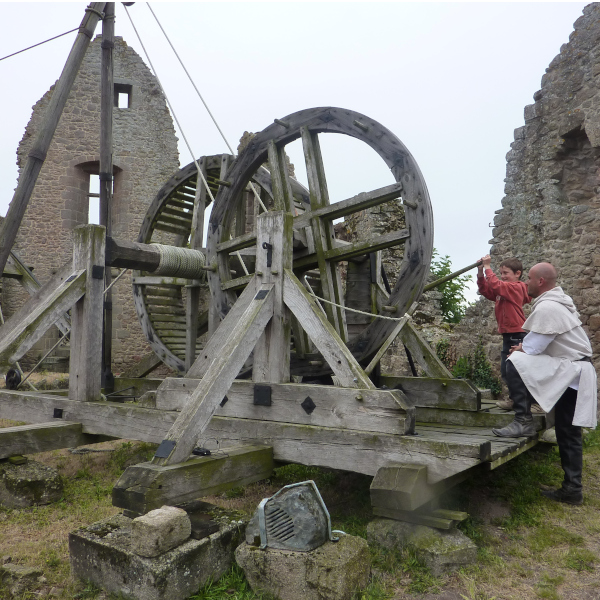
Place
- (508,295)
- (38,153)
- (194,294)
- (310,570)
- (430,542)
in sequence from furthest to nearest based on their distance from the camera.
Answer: (194,294)
(38,153)
(508,295)
(430,542)
(310,570)

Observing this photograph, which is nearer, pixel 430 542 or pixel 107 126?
pixel 430 542

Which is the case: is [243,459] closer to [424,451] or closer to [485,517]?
[424,451]

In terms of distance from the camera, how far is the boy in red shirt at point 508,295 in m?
4.46

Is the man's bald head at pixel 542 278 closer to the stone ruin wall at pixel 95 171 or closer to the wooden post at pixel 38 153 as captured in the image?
the wooden post at pixel 38 153

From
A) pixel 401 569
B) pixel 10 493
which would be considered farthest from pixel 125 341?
pixel 401 569

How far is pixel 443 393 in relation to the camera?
448cm

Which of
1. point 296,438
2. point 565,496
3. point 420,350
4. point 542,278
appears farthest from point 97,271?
point 565,496

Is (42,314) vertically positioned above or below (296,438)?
above

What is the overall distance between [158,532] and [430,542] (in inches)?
54.2

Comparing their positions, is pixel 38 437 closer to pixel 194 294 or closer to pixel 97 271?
pixel 97 271

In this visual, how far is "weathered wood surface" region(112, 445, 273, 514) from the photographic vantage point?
279 centimetres

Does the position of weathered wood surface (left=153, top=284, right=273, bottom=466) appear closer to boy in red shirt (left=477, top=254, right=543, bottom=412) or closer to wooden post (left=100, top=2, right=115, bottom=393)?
boy in red shirt (left=477, top=254, right=543, bottom=412)

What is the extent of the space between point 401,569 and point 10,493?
2.75 metres

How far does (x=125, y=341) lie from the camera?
13.4 metres
